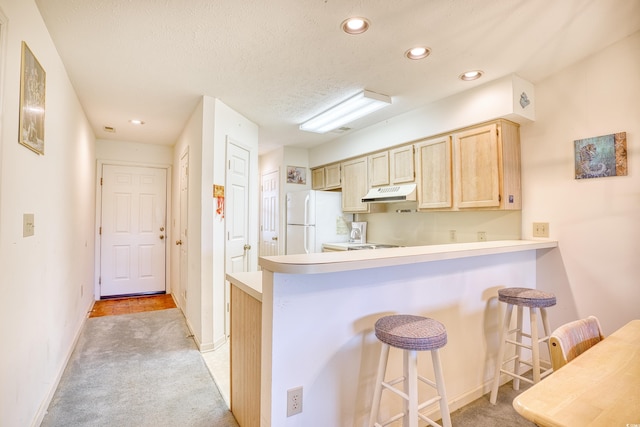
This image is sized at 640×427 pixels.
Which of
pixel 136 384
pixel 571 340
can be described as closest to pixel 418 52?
pixel 571 340

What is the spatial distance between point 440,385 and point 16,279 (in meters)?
2.09

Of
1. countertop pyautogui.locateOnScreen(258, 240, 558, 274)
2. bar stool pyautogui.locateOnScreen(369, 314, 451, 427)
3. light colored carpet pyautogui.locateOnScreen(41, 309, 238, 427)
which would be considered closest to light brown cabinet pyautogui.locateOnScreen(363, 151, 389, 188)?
countertop pyautogui.locateOnScreen(258, 240, 558, 274)

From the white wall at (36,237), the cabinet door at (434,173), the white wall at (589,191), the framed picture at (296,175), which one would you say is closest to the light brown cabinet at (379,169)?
the cabinet door at (434,173)

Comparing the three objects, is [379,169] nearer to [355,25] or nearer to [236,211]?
[236,211]

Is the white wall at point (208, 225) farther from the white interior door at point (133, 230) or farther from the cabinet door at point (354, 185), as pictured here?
the white interior door at point (133, 230)

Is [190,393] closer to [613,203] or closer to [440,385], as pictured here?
[440,385]

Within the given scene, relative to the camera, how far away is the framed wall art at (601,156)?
216cm

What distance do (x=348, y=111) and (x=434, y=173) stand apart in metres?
1.04

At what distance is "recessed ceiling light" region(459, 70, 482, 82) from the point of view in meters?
2.45

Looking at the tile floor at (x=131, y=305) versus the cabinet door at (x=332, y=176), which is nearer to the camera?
the tile floor at (x=131, y=305)

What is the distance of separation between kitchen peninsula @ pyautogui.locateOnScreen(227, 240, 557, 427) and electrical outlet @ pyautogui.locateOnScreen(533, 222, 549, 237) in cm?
77

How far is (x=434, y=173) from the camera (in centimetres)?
309

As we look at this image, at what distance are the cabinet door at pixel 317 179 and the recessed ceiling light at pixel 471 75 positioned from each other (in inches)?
100

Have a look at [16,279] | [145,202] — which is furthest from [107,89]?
[145,202]
